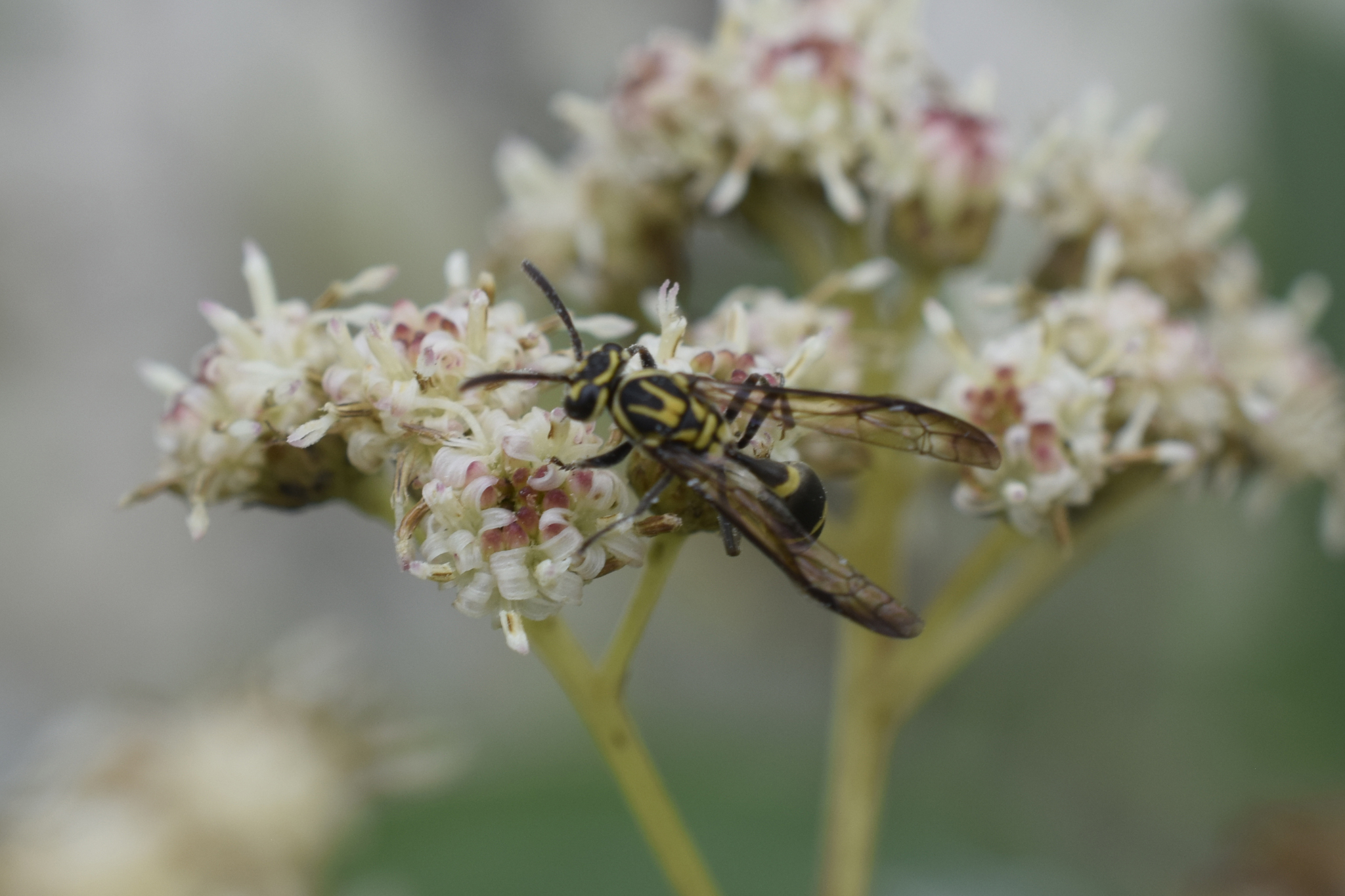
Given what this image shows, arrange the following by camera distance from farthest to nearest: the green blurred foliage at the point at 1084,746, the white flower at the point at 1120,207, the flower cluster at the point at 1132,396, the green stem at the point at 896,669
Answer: the green blurred foliage at the point at 1084,746
the white flower at the point at 1120,207
the green stem at the point at 896,669
the flower cluster at the point at 1132,396

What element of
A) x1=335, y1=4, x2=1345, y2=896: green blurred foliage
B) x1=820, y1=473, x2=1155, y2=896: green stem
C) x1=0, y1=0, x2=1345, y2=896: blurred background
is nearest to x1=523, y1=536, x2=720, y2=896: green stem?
x1=820, y1=473, x2=1155, y2=896: green stem

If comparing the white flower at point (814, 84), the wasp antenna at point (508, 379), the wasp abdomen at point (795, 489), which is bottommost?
the wasp abdomen at point (795, 489)

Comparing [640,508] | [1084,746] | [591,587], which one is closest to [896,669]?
[640,508]

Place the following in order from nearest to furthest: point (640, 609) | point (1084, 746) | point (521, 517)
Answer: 1. point (521, 517)
2. point (640, 609)
3. point (1084, 746)

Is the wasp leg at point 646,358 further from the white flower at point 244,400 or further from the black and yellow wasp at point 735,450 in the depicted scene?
the white flower at point 244,400

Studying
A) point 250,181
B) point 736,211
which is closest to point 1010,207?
point 736,211

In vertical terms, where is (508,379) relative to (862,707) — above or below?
above

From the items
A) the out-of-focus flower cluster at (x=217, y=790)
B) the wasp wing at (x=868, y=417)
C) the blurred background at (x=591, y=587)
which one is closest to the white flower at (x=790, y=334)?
the wasp wing at (x=868, y=417)

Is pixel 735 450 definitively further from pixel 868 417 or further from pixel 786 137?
pixel 786 137
